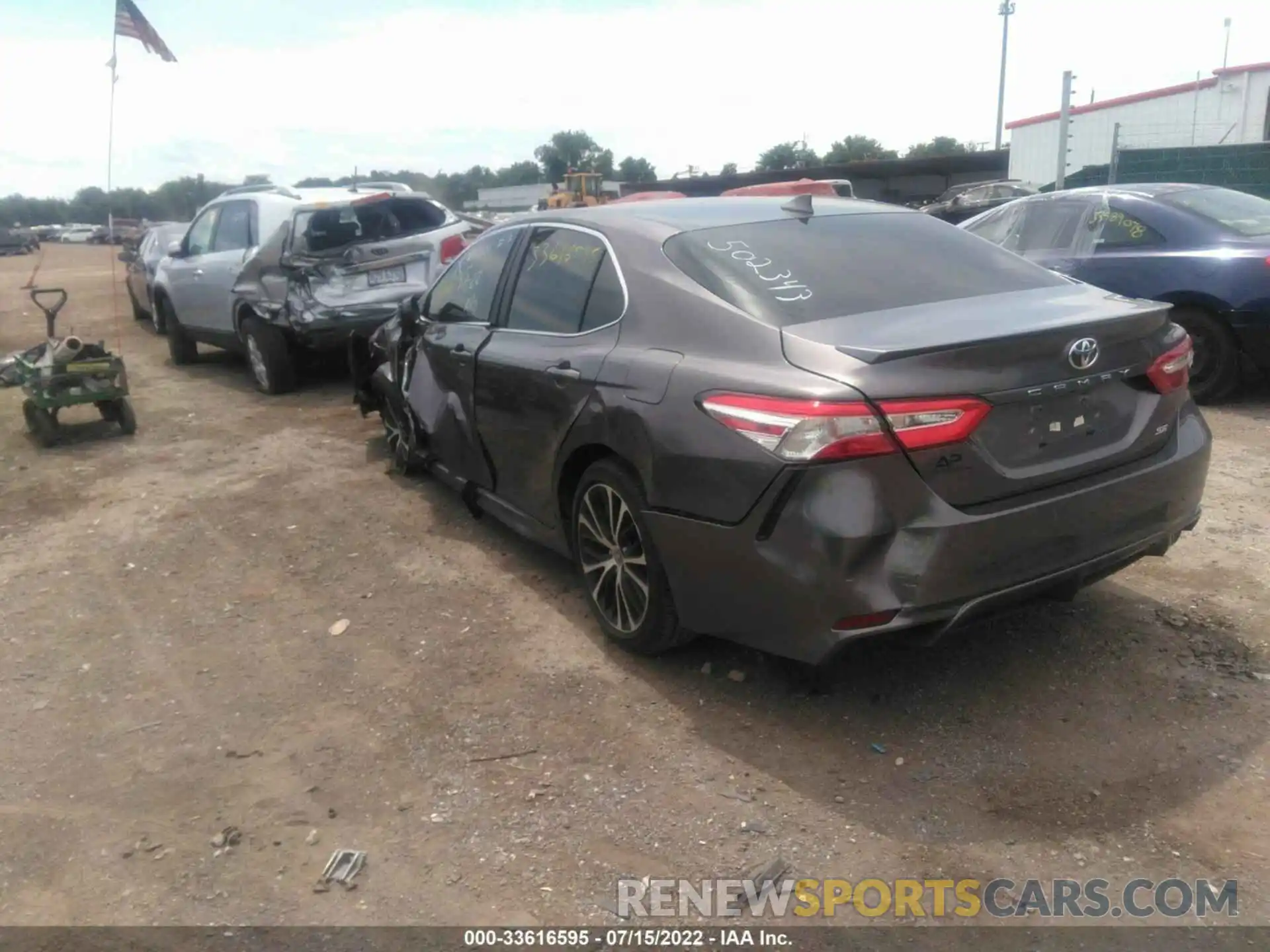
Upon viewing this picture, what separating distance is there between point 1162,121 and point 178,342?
27.2 metres

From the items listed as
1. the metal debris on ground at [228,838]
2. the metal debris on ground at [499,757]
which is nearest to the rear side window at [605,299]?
the metal debris on ground at [499,757]

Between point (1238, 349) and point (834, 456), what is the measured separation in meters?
5.47

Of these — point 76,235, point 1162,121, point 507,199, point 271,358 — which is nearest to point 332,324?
point 271,358

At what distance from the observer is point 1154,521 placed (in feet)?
11.6

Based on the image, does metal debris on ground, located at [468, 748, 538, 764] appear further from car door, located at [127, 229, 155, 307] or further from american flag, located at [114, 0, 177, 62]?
car door, located at [127, 229, 155, 307]

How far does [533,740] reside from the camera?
3.56 meters

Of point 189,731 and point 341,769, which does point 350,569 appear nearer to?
point 189,731

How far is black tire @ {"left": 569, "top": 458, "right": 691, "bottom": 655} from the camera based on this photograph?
12.2 ft

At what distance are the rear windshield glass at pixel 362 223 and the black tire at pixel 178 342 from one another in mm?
3295

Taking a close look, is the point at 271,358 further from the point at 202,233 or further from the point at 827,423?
the point at 827,423

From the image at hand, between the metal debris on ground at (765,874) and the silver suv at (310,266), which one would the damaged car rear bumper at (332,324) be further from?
the metal debris on ground at (765,874)

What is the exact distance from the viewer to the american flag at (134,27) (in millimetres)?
11016

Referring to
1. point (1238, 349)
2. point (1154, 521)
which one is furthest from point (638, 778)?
point (1238, 349)

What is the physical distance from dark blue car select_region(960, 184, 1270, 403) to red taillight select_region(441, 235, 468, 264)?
16.1 ft
